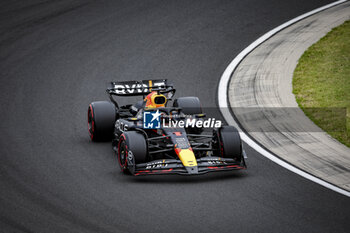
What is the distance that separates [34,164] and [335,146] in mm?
6752

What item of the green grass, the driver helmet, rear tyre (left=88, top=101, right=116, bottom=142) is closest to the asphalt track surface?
rear tyre (left=88, top=101, right=116, bottom=142)

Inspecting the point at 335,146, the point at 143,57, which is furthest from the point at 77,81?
the point at 335,146

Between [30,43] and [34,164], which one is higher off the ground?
[30,43]

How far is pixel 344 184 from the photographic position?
436 inches

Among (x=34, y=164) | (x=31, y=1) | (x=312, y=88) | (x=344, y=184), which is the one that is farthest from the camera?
(x=31, y=1)

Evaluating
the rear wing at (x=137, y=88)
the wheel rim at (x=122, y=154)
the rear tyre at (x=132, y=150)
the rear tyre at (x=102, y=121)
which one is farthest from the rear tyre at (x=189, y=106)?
the rear tyre at (x=132, y=150)

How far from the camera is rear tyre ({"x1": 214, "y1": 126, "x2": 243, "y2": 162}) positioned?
38.5 feet

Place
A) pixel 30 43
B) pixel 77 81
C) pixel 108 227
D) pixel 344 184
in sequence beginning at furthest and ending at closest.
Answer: pixel 30 43
pixel 77 81
pixel 344 184
pixel 108 227

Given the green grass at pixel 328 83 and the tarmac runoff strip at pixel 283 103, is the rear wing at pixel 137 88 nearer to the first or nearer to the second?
the tarmac runoff strip at pixel 283 103

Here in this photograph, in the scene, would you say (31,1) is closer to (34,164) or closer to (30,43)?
(30,43)

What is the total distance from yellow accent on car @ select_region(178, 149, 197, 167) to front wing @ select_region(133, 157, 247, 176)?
3.2 inches

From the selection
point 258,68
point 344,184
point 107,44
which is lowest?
point 344,184

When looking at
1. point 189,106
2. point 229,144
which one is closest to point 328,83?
point 189,106

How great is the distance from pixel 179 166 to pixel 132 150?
976mm
